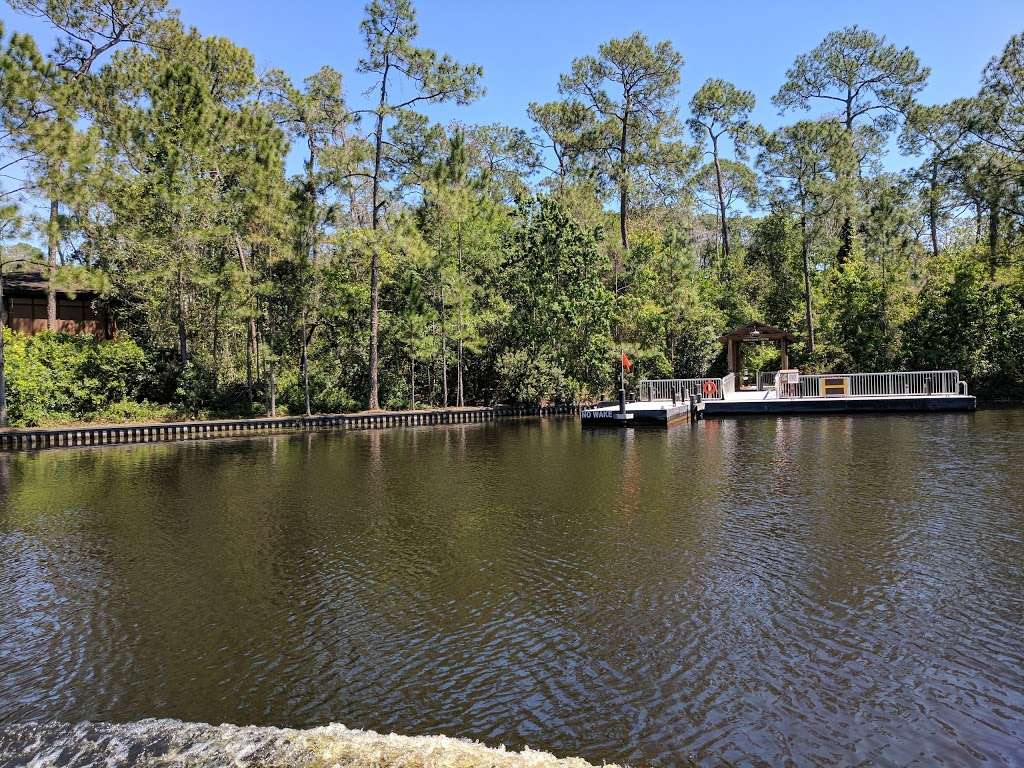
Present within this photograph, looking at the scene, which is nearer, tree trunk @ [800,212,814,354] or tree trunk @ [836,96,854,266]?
tree trunk @ [800,212,814,354]

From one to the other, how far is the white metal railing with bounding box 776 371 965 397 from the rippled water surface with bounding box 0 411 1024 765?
1532cm

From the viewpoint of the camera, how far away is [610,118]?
1587 inches

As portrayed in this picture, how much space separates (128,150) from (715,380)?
1025 inches

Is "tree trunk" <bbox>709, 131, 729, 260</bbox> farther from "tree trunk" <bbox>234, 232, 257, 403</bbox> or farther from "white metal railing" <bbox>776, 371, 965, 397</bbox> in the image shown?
"tree trunk" <bbox>234, 232, 257, 403</bbox>

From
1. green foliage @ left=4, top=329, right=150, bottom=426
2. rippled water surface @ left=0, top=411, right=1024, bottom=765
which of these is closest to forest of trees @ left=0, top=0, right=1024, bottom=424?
green foliage @ left=4, top=329, right=150, bottom=426

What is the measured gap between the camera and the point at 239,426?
2705 cm

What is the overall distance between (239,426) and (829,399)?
23.4m

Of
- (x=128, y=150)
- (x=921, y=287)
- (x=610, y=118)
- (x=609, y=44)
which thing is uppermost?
(x=609, y=44)

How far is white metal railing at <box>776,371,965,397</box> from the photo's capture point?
96.4 feet

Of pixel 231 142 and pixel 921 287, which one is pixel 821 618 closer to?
pixel 231 142

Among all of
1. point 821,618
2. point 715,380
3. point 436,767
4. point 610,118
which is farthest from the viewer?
point 610,118

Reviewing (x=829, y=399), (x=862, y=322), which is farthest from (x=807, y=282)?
(x=829, y=399)

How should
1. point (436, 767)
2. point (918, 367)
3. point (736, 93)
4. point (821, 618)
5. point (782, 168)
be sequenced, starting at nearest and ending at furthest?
point (436, 767), point (821, 618), point (918, 367), point (782, 168), point (736, 93)

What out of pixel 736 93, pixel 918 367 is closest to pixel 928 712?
pixel 918 367
